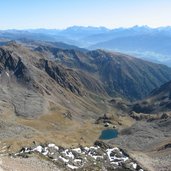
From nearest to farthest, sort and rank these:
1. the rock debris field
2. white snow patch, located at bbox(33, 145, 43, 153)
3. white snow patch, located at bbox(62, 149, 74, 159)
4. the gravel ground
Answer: the gravel ground → the rock debris field → white snow patch, located at bbox(33, 145, 43, 153) → white snow patch, located at bbox(62, 149, 74, 159)

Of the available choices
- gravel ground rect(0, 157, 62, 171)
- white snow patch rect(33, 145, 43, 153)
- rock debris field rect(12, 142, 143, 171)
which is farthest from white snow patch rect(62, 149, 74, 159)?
gravel ground rect(0, 157, 62, 171)

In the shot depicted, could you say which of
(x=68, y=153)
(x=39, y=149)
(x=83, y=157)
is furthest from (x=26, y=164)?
(x=83, y=157)

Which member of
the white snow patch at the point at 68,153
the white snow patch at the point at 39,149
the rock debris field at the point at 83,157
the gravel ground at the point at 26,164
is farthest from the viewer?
the white snow patch at the point at 68,153

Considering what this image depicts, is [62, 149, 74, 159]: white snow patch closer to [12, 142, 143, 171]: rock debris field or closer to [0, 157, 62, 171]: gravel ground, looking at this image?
[12, 142, 143, 171]: rock debris field


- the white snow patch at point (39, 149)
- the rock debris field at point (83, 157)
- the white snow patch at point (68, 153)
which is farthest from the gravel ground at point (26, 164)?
the white snow patch at point (68, 153)

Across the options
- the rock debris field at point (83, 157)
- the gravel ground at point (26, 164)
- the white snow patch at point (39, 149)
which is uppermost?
the gravel ground at point (26, 164)

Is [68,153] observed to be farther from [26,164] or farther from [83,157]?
[26,164]

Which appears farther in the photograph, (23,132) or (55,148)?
(23,132)

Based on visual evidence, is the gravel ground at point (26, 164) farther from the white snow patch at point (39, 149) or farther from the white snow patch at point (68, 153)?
the white snow patch at point (68, 153)

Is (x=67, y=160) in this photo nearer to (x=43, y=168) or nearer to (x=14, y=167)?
(x=43, y=168)

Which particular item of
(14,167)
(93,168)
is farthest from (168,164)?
(14,167)

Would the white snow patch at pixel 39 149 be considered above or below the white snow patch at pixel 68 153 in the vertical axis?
above
